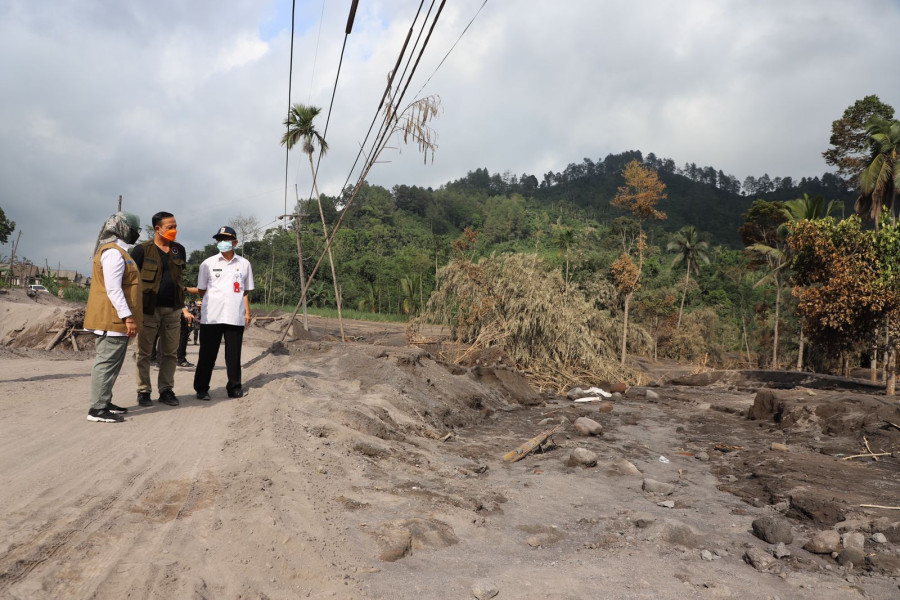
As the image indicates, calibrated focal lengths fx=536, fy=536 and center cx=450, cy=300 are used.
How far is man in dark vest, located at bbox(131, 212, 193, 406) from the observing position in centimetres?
557

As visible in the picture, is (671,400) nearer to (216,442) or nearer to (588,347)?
(588,347)

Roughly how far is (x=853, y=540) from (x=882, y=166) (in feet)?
72.1

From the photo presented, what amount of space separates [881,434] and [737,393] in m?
7.63

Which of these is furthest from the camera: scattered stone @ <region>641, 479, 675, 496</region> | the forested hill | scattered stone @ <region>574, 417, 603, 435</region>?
the forested hill

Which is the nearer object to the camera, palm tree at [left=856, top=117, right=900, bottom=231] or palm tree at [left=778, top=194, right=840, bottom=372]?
palm tree at [left=856, top=117, right=900, bottom=231]

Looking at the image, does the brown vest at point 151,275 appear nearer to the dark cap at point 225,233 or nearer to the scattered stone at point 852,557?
the dark cap at point 225,233

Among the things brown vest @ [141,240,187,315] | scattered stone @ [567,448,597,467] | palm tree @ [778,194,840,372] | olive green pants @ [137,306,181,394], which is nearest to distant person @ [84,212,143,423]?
brown vest @ [141,240,187,315]

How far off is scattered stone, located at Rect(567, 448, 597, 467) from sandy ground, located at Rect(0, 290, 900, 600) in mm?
110

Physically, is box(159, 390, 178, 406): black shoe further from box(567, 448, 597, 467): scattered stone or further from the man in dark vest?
box(567, 448, 597, 467): scattered stone

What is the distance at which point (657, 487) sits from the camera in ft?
19.1

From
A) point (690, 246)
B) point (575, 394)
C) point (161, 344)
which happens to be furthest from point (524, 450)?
point (690, 246)

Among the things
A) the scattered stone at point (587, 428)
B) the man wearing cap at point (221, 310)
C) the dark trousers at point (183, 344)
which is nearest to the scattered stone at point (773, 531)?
the scattered stone at point (587, 428)

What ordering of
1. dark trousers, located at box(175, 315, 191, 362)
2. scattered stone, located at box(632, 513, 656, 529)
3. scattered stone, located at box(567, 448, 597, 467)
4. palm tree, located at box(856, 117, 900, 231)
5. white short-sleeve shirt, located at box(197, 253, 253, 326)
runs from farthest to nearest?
palm tree, located at box(856, 117, 900, 231) < dark trousers, located at box(175, 315, 191, 362) < scattered stone, located at box(567, 448, 597, 467) < white short-sleeve shirt, located at box(197, 253, 253, 326) < scattered stone, located at box(632, 513, 656, 529)

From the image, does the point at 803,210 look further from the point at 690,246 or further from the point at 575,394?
the point at 575,394
